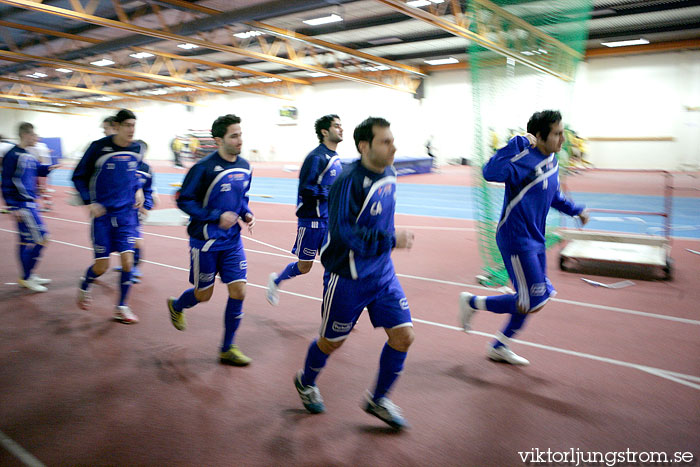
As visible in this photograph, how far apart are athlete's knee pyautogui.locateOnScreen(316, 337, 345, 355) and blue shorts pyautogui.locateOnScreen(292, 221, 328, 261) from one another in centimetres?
214

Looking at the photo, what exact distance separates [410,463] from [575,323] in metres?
3.09

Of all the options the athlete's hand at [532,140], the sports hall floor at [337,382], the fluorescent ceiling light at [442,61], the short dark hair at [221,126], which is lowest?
the sports hall floor at [337,382]

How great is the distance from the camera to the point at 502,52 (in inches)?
260

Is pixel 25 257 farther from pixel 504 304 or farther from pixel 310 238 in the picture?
pixel 504 304

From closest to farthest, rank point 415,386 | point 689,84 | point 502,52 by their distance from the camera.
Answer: point 415,386 → point 502,52 → point 689,84

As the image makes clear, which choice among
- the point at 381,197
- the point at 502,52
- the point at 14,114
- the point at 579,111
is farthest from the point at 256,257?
the point at 14,114

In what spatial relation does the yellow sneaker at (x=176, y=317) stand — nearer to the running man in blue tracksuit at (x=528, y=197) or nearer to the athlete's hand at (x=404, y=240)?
the athlete's hand at (x=404, y=240)

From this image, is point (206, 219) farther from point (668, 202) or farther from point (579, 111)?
point (579, 111)

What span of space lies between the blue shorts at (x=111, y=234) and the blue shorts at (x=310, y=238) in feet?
6.02

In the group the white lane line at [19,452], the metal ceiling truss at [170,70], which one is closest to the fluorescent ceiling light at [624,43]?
the metal ceiling truss at [170,70]

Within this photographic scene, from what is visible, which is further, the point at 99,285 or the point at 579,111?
the point at 579,111

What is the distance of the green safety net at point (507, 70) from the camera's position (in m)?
6.38

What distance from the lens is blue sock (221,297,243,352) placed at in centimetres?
404

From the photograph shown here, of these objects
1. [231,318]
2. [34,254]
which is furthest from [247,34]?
[231,318]
